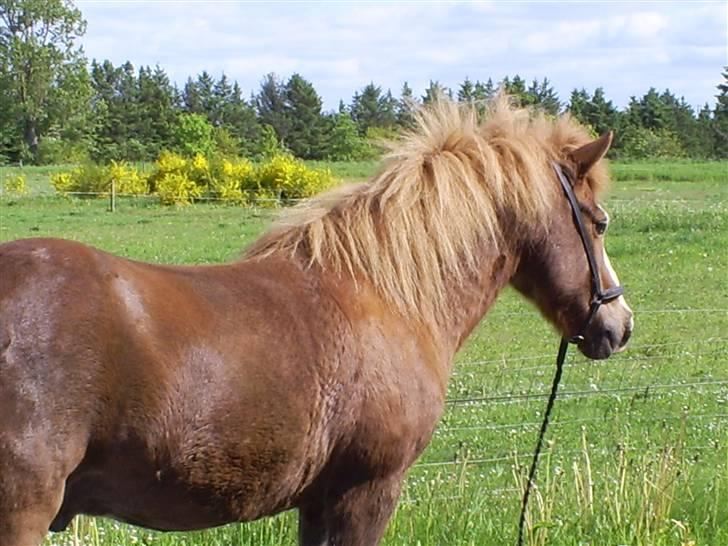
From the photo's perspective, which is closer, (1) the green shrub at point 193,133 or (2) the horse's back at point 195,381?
(2) the horse's back at point 195,381

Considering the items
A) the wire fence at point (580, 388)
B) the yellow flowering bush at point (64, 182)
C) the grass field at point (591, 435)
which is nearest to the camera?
the grass field at point (591, 435)

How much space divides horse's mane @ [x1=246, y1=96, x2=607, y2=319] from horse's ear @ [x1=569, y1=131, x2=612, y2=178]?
2.5 inches

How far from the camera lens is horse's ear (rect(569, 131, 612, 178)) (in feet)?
12.2

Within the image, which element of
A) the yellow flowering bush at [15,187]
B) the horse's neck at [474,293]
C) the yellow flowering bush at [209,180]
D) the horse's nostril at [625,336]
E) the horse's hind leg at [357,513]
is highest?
the horse's neck at [474,293]

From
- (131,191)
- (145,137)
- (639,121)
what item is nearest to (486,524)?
(131,191)

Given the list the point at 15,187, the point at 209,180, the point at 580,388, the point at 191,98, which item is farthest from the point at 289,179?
the point at 191,98

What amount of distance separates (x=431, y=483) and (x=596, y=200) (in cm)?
195

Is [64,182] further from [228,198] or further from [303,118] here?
[303,118]

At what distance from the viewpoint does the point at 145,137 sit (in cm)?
6400

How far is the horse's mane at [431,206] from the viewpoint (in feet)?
11.0

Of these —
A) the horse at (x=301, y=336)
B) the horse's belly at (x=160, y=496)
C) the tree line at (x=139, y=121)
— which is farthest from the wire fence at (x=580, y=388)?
the tree line at (x=139, y=121)

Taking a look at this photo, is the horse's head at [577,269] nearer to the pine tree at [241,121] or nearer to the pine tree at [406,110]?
the pine tree at [406,110]

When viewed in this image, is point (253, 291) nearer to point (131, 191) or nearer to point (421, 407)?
point (421, 407)

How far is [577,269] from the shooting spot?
3762 mm
